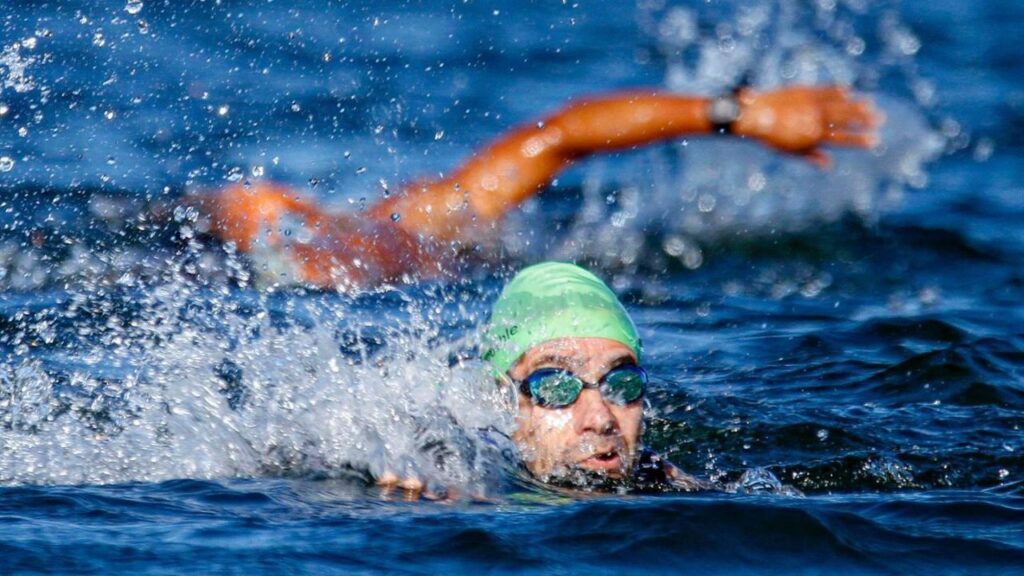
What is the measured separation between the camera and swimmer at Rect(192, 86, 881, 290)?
26.8 ft

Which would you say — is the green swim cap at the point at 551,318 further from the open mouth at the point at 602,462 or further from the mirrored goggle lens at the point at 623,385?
the open mouth at the point at 602,462

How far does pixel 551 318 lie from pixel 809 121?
267cm

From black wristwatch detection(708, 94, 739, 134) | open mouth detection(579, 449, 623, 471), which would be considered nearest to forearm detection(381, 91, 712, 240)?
black wristwatch detection(708, 94, 739, 134)

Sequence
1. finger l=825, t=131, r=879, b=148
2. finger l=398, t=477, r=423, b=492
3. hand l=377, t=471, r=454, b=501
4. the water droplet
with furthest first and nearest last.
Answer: the water droplet
finger l=825, t=131, r=879, b=148
finger l=398, t=477, r=423, b=492
hand l=377, t=471, r=454, b=501

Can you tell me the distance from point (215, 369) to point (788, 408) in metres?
2.98

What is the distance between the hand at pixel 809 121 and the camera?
26.3ft

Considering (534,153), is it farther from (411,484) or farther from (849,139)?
(411,484)

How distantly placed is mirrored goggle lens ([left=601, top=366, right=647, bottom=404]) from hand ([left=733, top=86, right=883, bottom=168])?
8.65ft

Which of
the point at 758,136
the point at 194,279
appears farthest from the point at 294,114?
the point at 758,136

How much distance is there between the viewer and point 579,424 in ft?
19.1

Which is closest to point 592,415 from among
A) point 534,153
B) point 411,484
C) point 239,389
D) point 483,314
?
point 411,484

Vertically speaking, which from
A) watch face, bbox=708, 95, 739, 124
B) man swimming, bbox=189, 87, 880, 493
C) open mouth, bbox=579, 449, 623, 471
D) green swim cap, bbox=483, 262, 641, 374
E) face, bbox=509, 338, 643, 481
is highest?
watch face, bbox=708, 95, 739, 124

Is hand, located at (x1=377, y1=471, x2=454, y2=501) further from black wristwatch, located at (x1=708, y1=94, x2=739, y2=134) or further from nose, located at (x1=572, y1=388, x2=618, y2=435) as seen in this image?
black wristwatch, located at (x1=708, y1=94, x2=739, y2=134)

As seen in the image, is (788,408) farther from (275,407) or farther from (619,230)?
(619,230)
